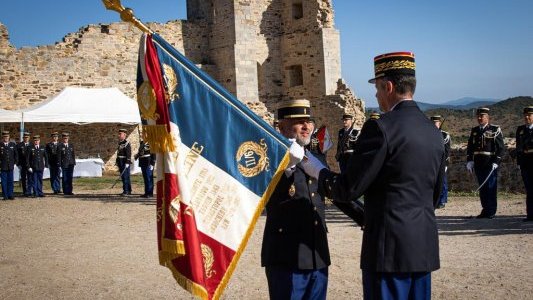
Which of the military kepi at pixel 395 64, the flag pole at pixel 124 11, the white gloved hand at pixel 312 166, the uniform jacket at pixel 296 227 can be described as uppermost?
the flag pole at pixel 124 11

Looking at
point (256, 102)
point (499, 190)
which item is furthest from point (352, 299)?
point (256, 102)

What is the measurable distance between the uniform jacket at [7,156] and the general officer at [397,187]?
1411cm

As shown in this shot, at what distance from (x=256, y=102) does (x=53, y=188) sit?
1021 centimetres

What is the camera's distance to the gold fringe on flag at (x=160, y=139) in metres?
3.45

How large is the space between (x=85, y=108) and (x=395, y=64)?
60.6 feet

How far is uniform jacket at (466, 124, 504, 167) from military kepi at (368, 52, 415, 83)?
26.3 feet

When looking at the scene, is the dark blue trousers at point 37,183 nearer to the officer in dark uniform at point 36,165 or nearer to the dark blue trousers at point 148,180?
the officer in dark uniform at point 36,165

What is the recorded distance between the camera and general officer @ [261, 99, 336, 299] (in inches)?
136

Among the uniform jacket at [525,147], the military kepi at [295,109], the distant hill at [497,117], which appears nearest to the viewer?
the military kepi at [295,109]

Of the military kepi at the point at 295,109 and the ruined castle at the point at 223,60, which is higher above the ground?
the ruined castle at the point at 223,60

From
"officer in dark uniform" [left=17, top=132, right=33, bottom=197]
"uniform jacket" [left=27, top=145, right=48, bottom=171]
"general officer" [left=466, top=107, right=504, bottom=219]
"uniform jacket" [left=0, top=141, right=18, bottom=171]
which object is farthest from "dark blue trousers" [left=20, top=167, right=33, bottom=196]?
"general officer" [left=466, top=107, right=504, bottom=219]

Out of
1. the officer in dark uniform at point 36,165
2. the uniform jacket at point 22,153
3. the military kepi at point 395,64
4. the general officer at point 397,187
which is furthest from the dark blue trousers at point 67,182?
the military kepi at point 395,64

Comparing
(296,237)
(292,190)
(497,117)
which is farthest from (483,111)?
(497,117)

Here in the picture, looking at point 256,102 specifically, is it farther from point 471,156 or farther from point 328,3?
point 471,156
